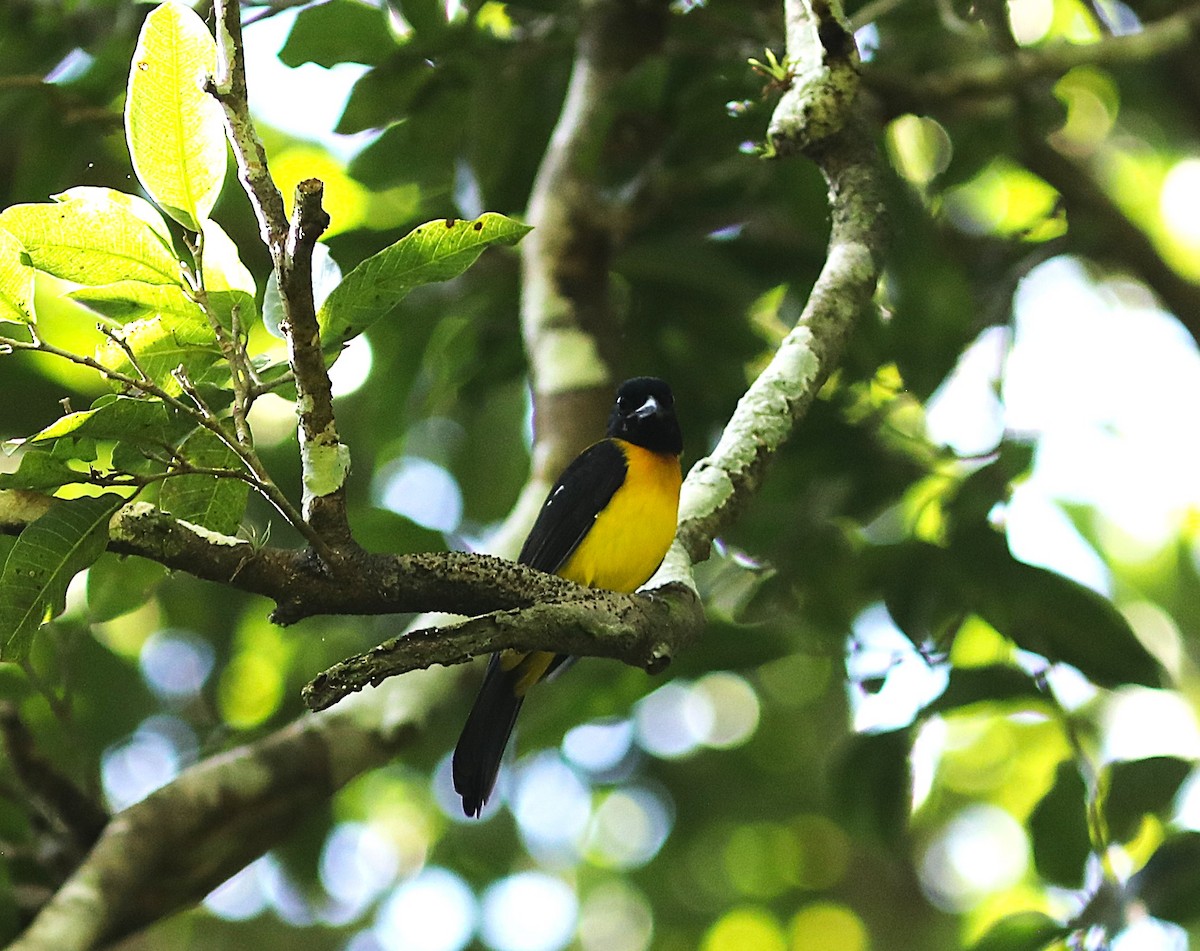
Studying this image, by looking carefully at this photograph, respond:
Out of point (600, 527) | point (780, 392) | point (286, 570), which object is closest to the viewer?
point (286, 570)

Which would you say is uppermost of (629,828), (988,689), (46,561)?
(46,561)

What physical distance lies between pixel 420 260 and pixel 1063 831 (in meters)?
2.17

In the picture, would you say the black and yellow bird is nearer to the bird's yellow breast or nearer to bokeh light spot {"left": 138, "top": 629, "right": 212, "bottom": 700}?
the bird's yellow breast

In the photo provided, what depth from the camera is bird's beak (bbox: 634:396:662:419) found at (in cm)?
407

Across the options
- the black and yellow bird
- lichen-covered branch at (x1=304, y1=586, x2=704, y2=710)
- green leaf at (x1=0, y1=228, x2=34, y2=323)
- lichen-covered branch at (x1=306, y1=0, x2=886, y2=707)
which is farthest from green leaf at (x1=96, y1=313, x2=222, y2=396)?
the black and yellow bird

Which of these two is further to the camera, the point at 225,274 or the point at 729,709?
the point at 729,709

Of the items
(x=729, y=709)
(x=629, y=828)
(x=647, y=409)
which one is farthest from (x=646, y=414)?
(x=629, y=828)

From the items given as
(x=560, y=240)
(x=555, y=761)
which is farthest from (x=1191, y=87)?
(x=555, y=761)

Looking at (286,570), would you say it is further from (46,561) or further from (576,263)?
(576,263)

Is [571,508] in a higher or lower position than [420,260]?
lower

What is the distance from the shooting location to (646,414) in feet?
13.4

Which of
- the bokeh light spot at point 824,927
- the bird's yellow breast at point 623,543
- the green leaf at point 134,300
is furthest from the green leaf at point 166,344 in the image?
the bokeh light spot at point 824,927

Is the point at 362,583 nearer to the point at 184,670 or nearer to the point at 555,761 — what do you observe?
the point at 184,670

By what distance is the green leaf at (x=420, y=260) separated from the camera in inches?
68.2
